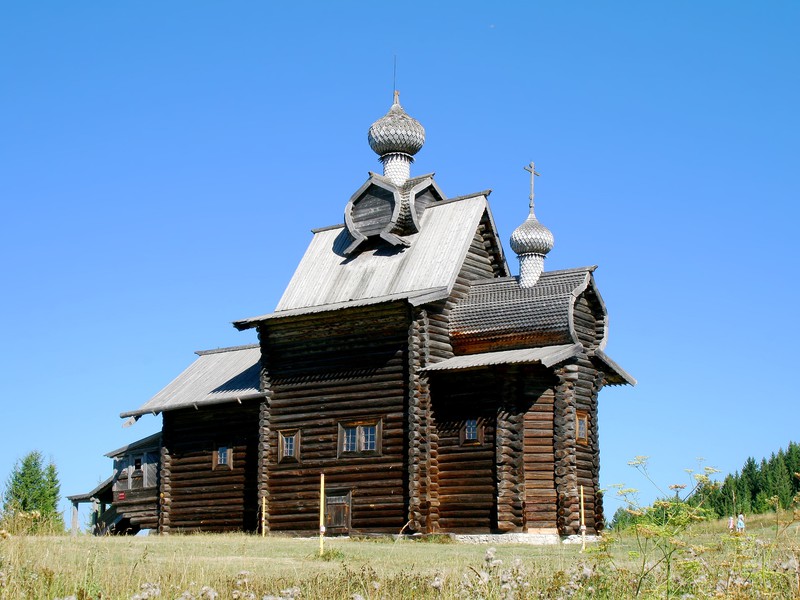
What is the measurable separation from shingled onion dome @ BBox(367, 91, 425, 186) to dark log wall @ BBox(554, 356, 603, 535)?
891 centimetres

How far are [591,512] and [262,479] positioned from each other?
921 cm

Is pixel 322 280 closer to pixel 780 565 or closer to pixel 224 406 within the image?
pixel 224 406

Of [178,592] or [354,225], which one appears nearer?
[178,592]

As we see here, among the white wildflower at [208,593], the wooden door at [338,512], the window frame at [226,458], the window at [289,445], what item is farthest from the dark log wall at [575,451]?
the white wildflower at [208,593]

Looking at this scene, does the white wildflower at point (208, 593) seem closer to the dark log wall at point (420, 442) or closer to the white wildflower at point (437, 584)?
the white wildflower at point (437, 584)

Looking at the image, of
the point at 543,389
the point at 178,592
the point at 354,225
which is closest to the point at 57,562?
the point at 178,592

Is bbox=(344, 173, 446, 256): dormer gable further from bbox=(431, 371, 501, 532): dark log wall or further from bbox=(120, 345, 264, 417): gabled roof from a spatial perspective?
bbox=(431, 371, 501, 532): dark log wall

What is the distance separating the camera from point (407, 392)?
28016 millimetres

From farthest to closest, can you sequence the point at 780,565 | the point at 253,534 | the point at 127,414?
1. the point at 127,414
2. the point at 253,534
3. the point at 780,565

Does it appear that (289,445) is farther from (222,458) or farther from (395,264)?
(395,264)

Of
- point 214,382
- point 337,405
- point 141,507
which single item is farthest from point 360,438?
point 141,507

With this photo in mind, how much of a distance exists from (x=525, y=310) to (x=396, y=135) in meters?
8.15

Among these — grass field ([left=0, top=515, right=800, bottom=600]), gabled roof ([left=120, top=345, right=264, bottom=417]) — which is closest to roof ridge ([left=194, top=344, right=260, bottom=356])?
gabled roof ([left=120, top=345, right=264, bottom=417])

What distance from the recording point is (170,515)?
3381 centimetres
